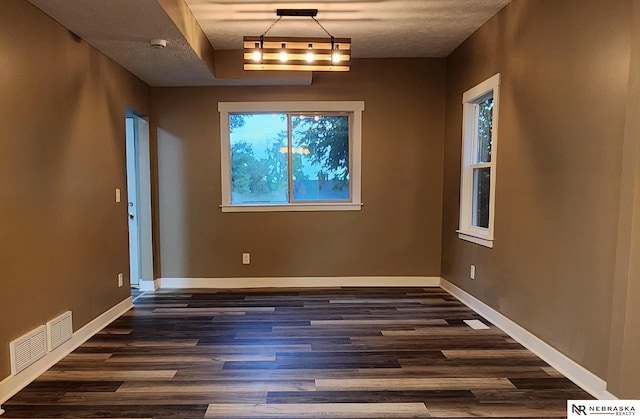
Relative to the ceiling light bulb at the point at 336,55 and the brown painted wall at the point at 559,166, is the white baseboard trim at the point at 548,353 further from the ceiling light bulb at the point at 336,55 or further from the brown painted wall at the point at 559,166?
the ceiling light bulb at the point at 336,55

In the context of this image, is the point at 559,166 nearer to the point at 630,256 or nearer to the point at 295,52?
the point at 630,256

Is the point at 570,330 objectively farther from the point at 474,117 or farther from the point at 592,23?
the point at 474,117

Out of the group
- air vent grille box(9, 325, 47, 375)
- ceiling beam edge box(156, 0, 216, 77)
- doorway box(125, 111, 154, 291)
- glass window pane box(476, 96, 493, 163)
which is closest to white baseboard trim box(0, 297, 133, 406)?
air vent grille box(9, 325, 47, 375)

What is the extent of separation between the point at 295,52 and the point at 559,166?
6.84 feet

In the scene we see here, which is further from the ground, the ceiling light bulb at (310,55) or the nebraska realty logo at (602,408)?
the ceiling light bulb at (310,55)

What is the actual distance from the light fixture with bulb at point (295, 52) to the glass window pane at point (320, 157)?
1342 mm

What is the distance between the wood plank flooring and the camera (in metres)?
2.04

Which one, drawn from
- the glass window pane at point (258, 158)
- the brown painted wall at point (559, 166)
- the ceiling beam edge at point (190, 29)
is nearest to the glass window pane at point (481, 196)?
the brown painted wall at point (559, 166)

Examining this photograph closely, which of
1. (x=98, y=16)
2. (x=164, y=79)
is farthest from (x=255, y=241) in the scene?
(x=98, y=16)

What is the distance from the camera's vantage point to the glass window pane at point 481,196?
3568 millimetres

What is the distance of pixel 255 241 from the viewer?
449 centimetres

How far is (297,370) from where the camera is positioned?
2.44 meters

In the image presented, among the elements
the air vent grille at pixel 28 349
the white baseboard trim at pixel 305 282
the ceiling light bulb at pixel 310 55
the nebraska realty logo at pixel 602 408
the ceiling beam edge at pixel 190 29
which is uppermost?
the ceiling beam edge at pixel 190 29

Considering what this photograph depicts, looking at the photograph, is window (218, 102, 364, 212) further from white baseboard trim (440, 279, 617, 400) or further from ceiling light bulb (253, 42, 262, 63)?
white baseboard trim (440, 279, 617, 400)
